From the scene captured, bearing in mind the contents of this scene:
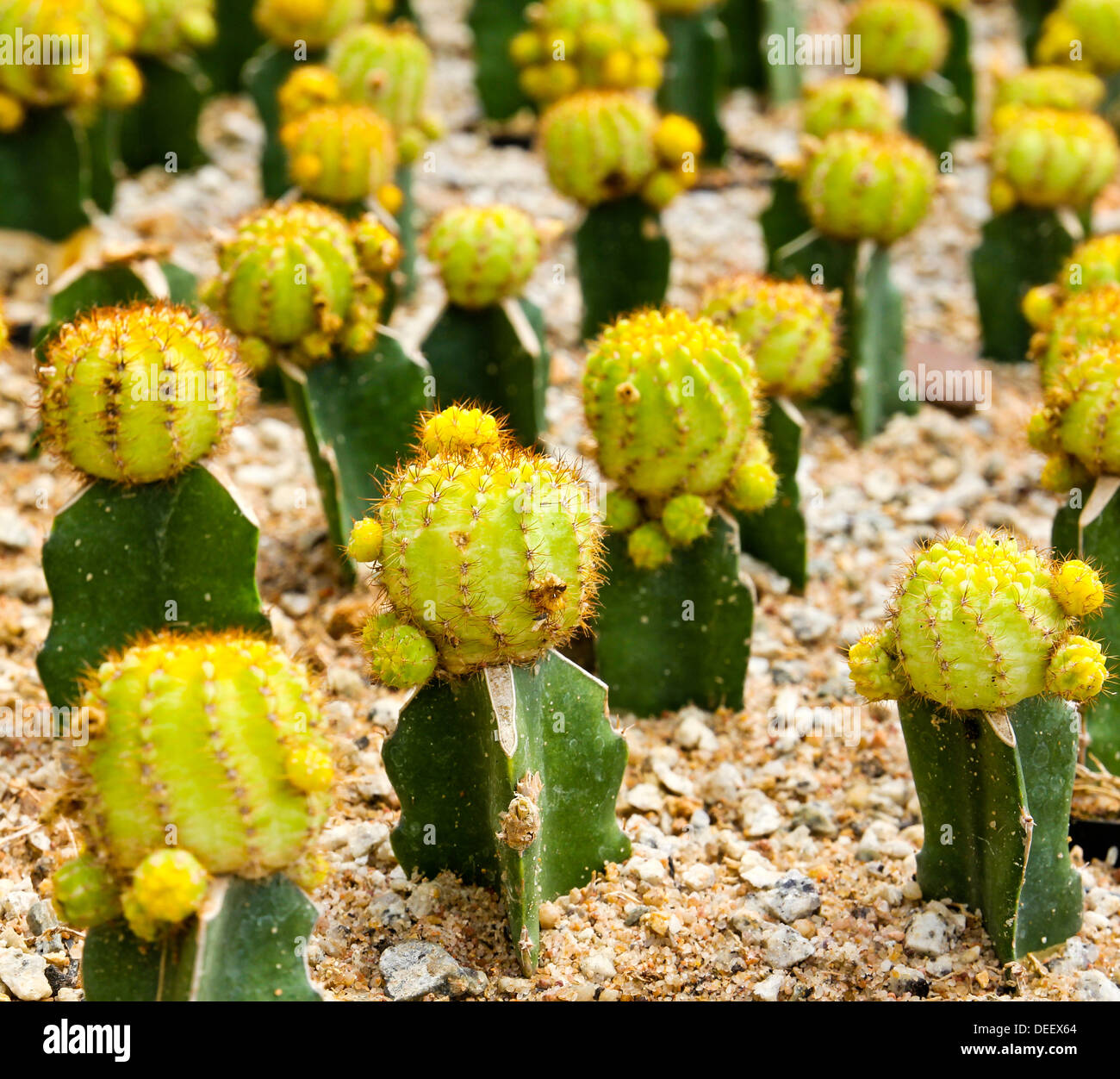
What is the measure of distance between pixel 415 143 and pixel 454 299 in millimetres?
1180

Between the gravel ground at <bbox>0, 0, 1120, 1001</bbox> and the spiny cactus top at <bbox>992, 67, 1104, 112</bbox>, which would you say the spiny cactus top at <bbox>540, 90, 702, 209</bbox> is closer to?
the gravel ground at <bbox>0, 0, 1120, 1001</bbox>

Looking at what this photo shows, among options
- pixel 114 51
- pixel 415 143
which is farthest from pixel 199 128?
pixel 415 143

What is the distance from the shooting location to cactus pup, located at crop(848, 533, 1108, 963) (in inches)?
97.7

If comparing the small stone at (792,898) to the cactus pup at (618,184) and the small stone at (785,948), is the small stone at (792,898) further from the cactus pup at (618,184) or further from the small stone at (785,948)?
the cactus pup at (618,184)

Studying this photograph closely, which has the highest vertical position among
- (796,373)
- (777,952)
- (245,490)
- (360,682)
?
(796,373)

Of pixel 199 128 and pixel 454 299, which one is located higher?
pixel 199 128

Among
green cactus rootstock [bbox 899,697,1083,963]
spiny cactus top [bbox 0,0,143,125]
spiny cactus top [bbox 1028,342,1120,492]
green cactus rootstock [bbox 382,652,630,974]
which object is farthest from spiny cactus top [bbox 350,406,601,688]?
spiny cactus top [bbox 0,0,143,125]

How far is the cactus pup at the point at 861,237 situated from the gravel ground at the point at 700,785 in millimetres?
166

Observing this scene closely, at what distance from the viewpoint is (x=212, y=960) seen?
2.18 meters

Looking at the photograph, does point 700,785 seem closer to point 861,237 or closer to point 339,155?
point 861,237

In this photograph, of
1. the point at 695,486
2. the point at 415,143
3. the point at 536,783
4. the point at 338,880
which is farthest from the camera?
the point at 415,143

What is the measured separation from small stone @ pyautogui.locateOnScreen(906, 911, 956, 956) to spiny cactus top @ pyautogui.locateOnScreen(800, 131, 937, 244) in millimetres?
2372

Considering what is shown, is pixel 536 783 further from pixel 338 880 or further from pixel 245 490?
pixel 245 490

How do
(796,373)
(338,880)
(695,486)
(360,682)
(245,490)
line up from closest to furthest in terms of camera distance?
(338,880) < (695,486) < (360,682) < (796,373) < (245,490)
